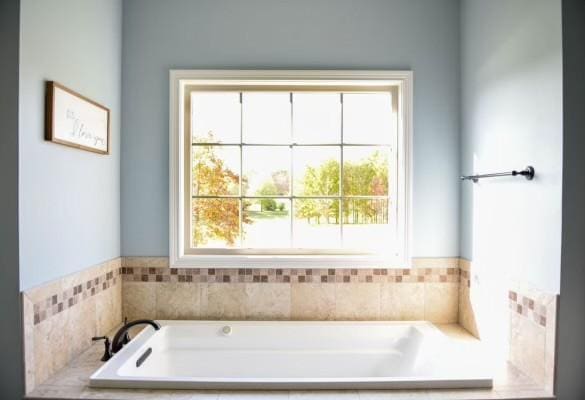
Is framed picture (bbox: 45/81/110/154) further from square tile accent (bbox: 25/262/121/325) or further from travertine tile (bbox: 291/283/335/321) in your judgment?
travertine tile (bbox: 291/283/335/321)

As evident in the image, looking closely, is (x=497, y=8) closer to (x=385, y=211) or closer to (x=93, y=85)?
(x=385, y=211)

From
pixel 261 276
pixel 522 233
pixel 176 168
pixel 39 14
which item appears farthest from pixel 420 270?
pixel 39 14

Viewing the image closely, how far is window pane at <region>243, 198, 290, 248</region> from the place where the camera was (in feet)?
7.95

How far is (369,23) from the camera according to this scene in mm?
2299

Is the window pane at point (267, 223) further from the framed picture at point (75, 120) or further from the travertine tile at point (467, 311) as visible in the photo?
the travertine tile at point (467, 311)

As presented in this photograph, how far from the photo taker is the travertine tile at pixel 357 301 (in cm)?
230

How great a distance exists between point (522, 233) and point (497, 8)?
1.06 meters

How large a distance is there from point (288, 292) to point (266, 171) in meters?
0.72

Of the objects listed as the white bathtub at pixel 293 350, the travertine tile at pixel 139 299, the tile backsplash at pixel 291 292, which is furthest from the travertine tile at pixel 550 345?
the travertine tile at pixel 139 299

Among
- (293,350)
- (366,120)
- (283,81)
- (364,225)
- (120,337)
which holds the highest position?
(283,81)

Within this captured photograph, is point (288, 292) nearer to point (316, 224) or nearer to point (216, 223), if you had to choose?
point (316, 224)
